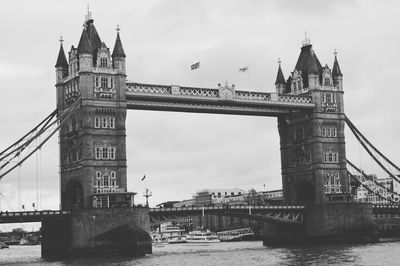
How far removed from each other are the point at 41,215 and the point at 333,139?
58651mm

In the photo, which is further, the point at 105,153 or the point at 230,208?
the point at 230,208

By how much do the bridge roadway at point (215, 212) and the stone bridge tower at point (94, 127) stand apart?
627 cm

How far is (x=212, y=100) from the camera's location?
137 metres

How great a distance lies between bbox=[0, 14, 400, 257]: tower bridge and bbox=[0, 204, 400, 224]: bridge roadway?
192mm

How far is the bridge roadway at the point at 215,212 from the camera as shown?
383 feet

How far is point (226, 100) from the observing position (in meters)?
139

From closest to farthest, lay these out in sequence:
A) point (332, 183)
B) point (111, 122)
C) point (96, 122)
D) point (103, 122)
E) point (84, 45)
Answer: point (96, 122)
point (84, 45)
point (103, 122)
point (111, 122)
point (332, 183)

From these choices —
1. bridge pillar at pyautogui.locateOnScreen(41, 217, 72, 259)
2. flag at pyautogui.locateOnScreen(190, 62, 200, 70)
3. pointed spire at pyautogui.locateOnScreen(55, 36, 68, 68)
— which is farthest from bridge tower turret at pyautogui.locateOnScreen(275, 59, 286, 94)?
bridge pillar at pyautogui.locateOnScreen(41, 217, 72, 259)

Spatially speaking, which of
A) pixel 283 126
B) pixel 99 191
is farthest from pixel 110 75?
pixel 283 126

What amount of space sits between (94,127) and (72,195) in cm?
1269

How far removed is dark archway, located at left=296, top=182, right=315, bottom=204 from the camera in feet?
498

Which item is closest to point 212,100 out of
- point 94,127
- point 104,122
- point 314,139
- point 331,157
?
point 104,122

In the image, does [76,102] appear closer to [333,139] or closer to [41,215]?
[41,215]

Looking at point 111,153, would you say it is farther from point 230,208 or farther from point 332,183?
point 332,183
